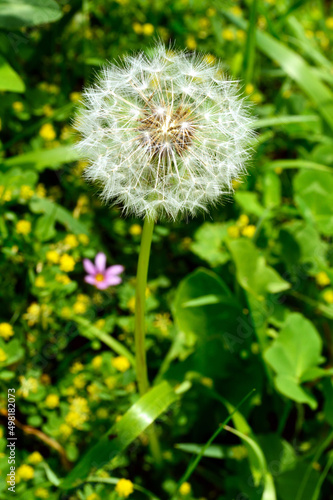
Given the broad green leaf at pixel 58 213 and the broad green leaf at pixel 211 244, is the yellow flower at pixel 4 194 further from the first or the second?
the broad green leaf at pixel 211 244

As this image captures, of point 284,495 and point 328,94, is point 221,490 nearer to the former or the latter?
point 284,495

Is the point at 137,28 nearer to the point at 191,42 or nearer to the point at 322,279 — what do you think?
the point at 191,42

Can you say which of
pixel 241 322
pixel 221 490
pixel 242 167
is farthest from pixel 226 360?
pixel 242 167

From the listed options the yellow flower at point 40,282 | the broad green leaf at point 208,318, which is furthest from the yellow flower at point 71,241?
the broad green leaf at point 208,318

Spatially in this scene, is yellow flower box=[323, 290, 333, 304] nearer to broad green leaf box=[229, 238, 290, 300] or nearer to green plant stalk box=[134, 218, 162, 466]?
broad green leaf box=[229, 238, 290, 300]

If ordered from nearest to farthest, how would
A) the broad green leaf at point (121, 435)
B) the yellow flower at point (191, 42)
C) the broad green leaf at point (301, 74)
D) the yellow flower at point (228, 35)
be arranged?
the broad green leaf at point (121, 435) → the broad green leaf at point (301, 74) → the yellow flower at point (191, 42) → the yellow flower at point (228, 35)

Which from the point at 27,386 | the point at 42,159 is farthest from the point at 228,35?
the point at 27,386
